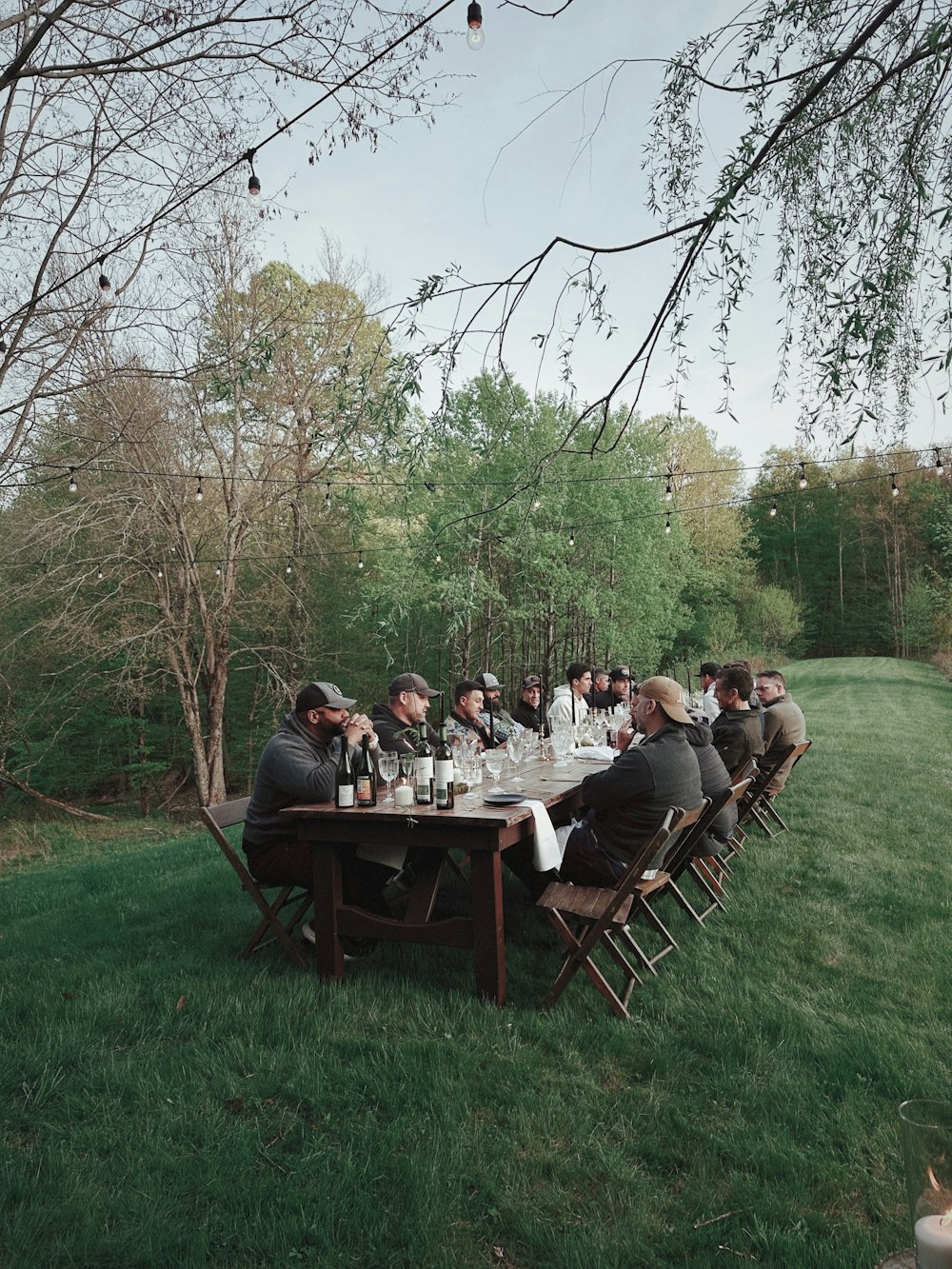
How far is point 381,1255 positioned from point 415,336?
9.52 feet

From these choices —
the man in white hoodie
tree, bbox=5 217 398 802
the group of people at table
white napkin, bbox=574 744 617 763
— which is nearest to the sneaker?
the group of people at table

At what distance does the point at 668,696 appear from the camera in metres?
4.39

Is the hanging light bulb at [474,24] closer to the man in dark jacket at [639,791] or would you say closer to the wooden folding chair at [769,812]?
the man in dark jacket at [639,791]

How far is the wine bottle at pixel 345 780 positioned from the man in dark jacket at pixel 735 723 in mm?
3121

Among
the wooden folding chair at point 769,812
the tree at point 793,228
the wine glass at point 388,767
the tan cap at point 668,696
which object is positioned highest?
the tree at point 793,228

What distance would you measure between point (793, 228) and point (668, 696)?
2328 mm

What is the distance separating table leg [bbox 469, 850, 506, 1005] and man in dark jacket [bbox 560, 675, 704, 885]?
72 centimetres

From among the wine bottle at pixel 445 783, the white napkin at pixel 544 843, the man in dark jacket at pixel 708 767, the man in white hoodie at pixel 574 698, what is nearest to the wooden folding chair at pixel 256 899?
the wine bottle at pixel 445 783

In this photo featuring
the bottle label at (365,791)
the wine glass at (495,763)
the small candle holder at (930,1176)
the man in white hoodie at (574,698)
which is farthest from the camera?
the man in white hoodie at (574,698)

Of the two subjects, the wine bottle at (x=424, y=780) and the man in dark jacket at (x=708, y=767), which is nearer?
the wine bottle at (x=424, y=780)

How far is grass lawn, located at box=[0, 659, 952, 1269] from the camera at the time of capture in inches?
91.3

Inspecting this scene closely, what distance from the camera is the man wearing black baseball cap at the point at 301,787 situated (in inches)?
172

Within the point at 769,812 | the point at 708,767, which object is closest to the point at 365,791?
the point at 708,767

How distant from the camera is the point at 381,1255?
2.25 meters
